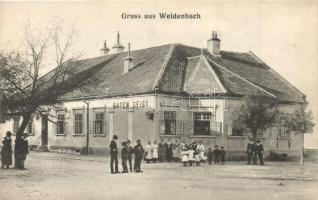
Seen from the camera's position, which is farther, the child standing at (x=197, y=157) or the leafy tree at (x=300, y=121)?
the child standing at (x=197, y=157)

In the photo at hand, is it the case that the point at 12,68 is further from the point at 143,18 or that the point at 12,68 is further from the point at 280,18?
the point at 280,18

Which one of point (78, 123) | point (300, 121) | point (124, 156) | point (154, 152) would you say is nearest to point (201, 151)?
point (154, 152)

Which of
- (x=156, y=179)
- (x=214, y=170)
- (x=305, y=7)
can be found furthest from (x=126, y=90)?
(x=305, y=7)

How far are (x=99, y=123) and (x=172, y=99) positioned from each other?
4.55 m

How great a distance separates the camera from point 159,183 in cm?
1512

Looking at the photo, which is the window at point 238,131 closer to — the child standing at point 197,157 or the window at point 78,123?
the child standing at point 197,157

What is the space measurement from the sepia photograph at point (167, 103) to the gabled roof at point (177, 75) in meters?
0.08

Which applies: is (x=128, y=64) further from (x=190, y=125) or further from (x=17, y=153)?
(x=17, y=153)

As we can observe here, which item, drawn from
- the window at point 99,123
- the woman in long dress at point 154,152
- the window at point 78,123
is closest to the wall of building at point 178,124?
the window at point 99,123

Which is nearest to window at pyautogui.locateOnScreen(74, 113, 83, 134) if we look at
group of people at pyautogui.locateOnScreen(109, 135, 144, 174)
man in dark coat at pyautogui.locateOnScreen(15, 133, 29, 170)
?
group of people at pyautogui.locateOnScreen(109, 135, 144, 174)

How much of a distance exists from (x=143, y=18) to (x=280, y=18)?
4.24m

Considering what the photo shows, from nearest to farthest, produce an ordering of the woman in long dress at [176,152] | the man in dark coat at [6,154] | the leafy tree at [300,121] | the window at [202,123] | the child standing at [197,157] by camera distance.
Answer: the man in dark coat at [6,154], the leafy tree at [300,121], the child standing at [197,157], the woman in long dress at [176,152], the window at [202,123]

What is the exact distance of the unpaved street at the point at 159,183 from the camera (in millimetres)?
13200

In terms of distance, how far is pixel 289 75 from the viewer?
61.7 feet
